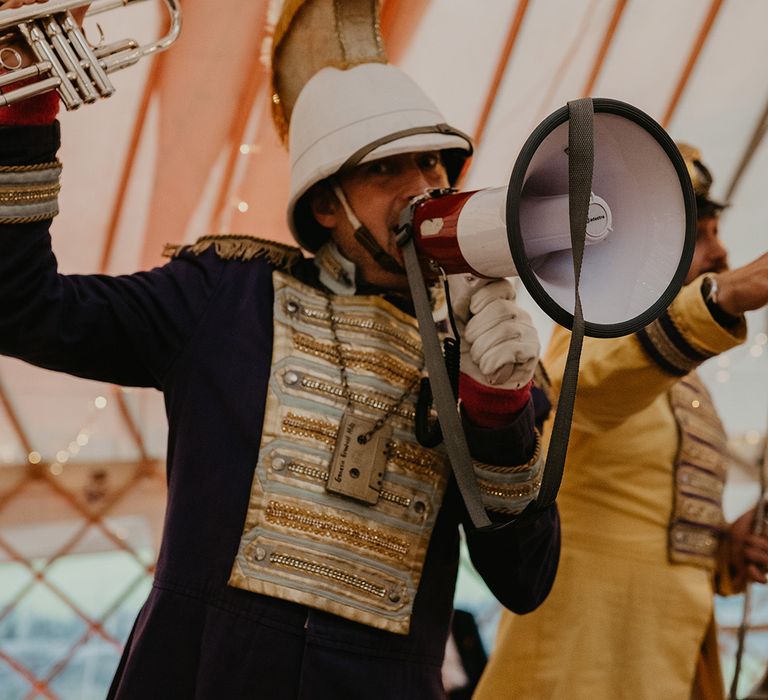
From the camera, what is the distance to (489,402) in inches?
54.0

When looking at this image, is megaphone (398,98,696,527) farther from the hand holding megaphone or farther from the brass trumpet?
the brass trumpet

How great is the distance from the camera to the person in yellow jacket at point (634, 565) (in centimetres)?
188

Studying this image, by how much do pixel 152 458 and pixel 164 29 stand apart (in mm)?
2543

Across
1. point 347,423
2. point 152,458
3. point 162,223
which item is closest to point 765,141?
point 162,223

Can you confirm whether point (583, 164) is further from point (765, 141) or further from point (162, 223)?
point (765, 141)

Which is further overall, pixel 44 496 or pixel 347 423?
pixel 44 496

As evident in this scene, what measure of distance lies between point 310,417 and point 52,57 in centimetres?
59

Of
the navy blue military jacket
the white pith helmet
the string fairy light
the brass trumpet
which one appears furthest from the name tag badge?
the string fairy light

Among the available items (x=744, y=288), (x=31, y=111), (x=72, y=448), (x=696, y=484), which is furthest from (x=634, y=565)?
(x=72, y=448)

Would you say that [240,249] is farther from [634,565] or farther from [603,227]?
[634,565]

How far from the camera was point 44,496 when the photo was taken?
500 centimetres

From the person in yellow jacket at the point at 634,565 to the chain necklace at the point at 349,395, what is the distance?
415mm

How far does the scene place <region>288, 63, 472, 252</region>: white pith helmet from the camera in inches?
59.2

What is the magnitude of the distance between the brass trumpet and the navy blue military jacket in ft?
0.19
